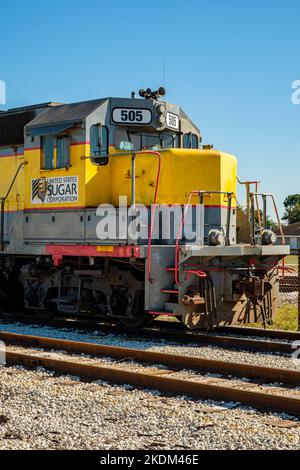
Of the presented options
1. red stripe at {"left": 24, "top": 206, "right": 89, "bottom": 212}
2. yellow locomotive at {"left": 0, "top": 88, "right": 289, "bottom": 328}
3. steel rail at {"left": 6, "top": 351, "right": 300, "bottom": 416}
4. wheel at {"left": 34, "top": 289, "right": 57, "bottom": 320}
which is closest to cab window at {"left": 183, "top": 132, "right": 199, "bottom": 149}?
yellow locomotive at {"left": 0, "top": 88, "right": 289, "bottom": 328}

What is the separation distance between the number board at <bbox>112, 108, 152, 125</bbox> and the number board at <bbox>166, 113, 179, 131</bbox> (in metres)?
0.41

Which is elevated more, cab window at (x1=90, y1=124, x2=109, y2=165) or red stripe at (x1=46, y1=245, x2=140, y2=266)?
cab window at (x1=90, y1=124, x2=109, y2=165)

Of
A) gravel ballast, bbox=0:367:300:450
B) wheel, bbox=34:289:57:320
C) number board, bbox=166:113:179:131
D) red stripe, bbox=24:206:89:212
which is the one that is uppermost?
number board, bbox=166:113:179:131

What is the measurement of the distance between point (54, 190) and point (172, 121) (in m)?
2.43

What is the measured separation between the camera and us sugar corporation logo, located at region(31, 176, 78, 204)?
11.0 m

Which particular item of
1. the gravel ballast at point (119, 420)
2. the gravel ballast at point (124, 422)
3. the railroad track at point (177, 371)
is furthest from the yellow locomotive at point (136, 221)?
the gravel ballast at point (124, 422)

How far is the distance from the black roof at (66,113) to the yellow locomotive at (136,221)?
31 millimetres

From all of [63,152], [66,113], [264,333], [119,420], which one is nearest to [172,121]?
[66,113]

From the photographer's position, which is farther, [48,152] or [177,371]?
[48,152]

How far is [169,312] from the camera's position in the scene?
977 cm

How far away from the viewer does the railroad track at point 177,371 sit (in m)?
6.23

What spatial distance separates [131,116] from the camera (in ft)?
36.3

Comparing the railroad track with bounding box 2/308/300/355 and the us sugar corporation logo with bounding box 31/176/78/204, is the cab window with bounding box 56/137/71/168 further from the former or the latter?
the railroad track with bounding box 2/308/300/355

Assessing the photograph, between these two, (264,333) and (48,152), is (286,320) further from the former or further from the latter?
(48,152)
